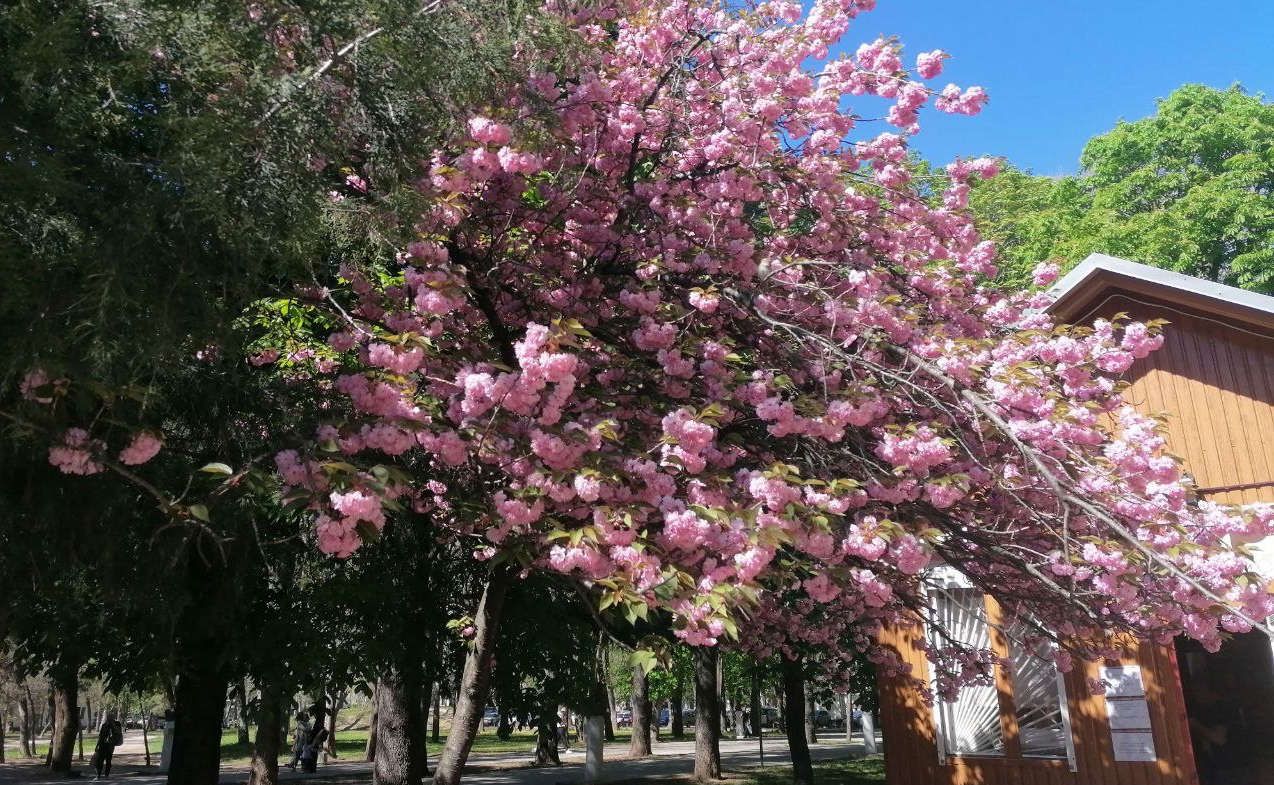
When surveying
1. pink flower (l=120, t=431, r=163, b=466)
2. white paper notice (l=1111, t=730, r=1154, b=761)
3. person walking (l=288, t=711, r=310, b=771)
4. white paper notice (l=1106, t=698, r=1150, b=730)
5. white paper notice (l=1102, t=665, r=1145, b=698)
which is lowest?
person walking (l=288, t=711, r=310, b=771)

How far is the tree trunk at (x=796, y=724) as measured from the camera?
15461mm

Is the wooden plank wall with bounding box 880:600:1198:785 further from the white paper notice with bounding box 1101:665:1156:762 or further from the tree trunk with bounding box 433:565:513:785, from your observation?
the tree trunk with bounding box 433:565:513:785

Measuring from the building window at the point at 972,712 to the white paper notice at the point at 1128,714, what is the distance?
129 centimetres

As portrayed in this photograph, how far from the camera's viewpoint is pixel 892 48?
7.77 m

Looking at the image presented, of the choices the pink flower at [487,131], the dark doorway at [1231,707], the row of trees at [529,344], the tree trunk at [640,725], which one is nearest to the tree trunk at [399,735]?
the row of trees at [529,344]

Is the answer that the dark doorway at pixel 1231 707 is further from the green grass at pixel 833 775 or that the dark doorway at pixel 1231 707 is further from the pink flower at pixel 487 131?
the pink flower at pixel 487 131

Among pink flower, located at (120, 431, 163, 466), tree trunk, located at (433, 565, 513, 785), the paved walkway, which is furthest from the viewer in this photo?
the paved walkway

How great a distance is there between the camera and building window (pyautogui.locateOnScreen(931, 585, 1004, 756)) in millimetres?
11188

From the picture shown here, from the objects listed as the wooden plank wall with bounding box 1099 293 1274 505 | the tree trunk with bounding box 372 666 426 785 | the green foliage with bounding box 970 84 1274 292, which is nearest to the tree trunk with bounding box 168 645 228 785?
the tree trunk with bounding box 372 666 426 785

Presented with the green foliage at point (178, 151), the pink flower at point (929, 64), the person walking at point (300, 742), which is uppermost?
the pink flower at point (929, 64)

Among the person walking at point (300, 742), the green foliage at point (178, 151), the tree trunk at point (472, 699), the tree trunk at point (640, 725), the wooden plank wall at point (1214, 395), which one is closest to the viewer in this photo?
the green foliage at point (178, 151)

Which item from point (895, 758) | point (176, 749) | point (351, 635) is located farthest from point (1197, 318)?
point (176, 749)

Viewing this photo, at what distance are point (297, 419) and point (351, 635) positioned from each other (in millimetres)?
5488

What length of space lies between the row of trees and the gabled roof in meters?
2.15
